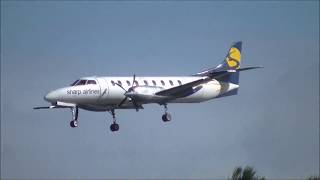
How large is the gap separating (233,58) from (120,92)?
16657 millimetres

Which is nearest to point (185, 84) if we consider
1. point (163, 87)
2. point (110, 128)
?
point (163, 87)

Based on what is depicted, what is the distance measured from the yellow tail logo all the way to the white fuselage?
506 cm

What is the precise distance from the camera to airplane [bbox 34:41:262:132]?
8346 centimetres

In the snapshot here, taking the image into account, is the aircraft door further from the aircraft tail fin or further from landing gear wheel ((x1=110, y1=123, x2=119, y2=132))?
the aircraft tail fin

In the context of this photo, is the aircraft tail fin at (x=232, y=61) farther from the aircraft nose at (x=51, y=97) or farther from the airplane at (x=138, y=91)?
the aircraft nose at (x=51, y=97)

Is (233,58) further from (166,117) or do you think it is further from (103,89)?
(103,89)

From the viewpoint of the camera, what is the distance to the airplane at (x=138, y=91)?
83.5 meters

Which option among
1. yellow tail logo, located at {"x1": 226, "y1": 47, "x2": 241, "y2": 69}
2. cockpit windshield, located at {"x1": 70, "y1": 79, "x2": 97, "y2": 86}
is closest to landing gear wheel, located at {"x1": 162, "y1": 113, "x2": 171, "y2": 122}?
cockpit windshield, located at {"x1": 70, "y1": 79, "x2": 97, "y2": 86}

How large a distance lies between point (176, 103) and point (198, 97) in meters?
2.23

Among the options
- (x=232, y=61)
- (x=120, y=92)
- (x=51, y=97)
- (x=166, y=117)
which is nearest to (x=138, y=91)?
(x=120, y=92)

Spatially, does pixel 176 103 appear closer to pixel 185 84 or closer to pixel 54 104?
pixel 185 84

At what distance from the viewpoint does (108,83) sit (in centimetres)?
8456

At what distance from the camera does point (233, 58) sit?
3812 inches

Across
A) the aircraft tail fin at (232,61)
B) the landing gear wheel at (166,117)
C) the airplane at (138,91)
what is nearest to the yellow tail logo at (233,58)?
the aircraft tail fin at (232,61)
